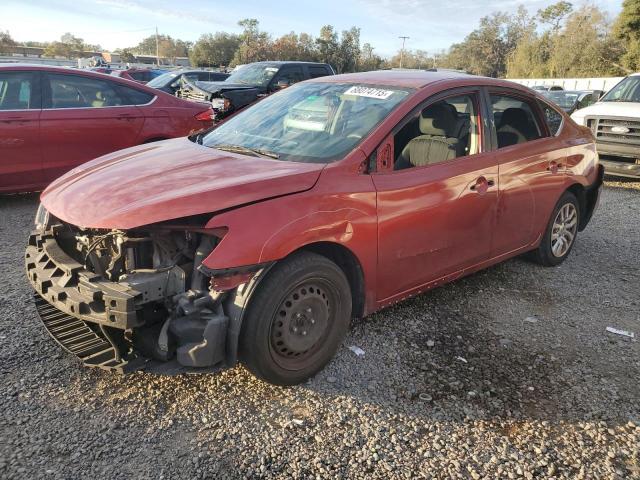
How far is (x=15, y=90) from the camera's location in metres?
6.12

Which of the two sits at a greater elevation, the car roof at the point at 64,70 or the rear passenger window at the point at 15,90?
the car roof at the point at 64,70

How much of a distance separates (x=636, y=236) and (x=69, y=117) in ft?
22.4

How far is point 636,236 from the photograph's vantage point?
618 cm

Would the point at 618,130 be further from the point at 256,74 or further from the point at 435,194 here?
the point at 256,74

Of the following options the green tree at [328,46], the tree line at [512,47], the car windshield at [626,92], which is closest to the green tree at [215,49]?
the tree line at [512,47]

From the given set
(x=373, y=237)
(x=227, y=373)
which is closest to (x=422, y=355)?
(x=373, y=237)

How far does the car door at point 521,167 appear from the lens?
4.12 metres

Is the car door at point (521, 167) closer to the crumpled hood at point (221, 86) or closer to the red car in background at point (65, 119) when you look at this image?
the red car in background at point (65, 119)

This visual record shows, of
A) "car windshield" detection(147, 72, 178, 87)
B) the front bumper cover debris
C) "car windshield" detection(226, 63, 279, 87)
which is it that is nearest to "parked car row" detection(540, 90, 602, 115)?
"car windshield" detection(226, 63, 279, 87)

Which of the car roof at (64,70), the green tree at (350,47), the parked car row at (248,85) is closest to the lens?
the car roof at (64,70)

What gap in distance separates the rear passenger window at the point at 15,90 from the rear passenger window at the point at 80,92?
0.75 ft

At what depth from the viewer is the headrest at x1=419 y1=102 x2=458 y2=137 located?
385 cm

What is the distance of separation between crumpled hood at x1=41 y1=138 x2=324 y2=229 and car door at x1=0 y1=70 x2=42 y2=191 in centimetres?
319

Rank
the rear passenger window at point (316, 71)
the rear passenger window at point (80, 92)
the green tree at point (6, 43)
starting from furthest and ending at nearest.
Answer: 1. the green tree at point (6, 43)
2. the rear passenger window at point (316, 71)
3. the rear passenger window at point (80, 92)
